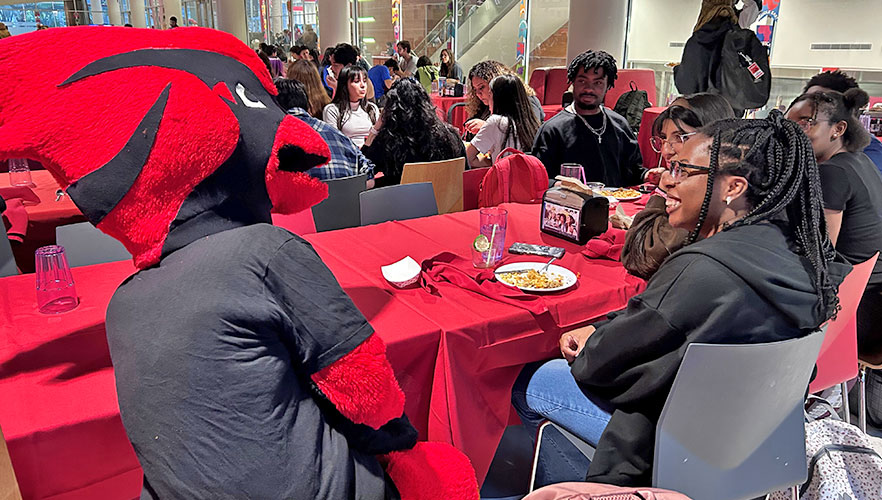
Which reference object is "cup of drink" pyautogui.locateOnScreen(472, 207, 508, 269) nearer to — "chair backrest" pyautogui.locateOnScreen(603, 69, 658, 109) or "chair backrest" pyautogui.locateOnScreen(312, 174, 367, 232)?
"chair backrest" pyautogui.locateOnScreen(312, 174, 367, 232)

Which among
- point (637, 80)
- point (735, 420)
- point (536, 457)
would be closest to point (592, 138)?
point (536, 457)

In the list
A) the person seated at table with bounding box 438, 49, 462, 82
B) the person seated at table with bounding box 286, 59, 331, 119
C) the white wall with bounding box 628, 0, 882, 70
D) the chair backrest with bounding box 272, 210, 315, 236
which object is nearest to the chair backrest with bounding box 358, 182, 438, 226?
the chair backrest with bounding box 272, 210, 315, 236

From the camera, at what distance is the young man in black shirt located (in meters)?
3.39

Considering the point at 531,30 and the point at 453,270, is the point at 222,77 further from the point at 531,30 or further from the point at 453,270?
the point at 531,30

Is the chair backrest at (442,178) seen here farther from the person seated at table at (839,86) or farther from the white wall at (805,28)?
the white wall at (805,28)

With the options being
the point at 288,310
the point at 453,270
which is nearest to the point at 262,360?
the point at 288,310

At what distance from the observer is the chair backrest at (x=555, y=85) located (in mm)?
8805

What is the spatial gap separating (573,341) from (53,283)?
4.76 ft

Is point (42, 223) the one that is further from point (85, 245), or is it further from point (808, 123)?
point (808, 123)

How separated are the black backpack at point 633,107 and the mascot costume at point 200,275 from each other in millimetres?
5715

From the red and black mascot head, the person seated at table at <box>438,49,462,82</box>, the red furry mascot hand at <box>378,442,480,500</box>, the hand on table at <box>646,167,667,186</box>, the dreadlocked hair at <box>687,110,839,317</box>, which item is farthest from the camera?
the person seated at table at <box>438,49,462,82</box>

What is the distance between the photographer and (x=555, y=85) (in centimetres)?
886

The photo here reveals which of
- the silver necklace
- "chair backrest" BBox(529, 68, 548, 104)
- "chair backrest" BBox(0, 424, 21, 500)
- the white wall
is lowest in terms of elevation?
"chair backrest" BBox(0, 424, 21, 500)

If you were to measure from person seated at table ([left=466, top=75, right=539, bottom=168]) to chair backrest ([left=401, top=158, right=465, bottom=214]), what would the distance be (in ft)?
→ 2.16
